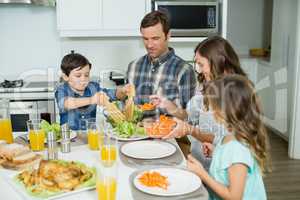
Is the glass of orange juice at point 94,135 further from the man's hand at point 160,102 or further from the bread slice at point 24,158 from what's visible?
the man's hand at point 160,102

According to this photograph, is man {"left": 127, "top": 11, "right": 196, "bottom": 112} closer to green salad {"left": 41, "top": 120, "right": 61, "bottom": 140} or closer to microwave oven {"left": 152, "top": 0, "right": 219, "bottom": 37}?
green salad {"left": 41, "top": 120, "right": 61, "bottom": 140}

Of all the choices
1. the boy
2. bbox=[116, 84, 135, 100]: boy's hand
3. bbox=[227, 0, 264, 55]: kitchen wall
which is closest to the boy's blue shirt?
the boy

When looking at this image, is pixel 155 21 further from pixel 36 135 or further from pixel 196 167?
pixel 196 167

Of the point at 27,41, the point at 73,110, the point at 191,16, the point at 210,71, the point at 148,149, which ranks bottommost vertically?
the point at 148,149

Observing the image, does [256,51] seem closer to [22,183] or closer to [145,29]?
[145,29]

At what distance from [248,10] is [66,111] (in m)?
4.27

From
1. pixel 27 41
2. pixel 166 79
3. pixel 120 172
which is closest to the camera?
pixel 120 172

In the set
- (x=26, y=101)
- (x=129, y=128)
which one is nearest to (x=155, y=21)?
(x=129, y=128)

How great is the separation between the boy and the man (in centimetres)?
23

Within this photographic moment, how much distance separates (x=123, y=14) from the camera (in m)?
3.59

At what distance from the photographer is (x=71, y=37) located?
3.88 metres

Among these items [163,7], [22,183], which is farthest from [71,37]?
[22,183]

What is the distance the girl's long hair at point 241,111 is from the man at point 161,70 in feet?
3.04

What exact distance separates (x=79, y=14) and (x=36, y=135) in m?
2.03
